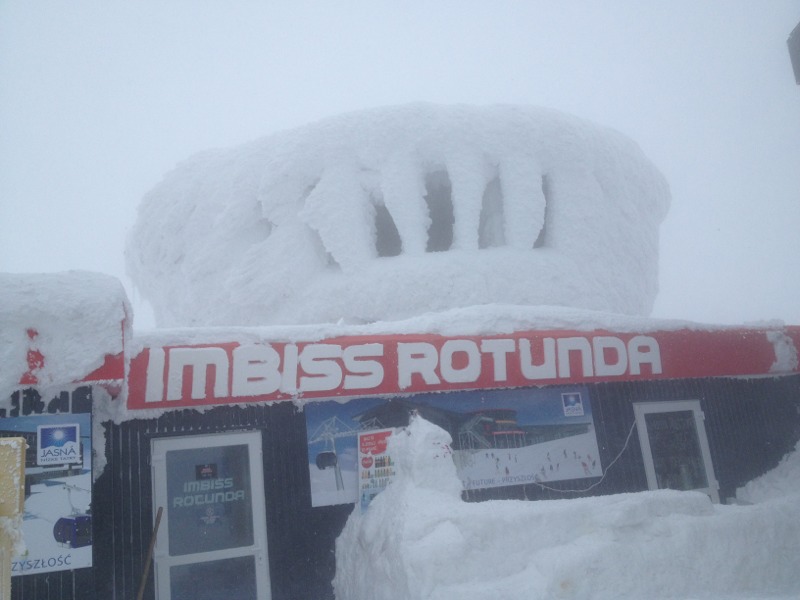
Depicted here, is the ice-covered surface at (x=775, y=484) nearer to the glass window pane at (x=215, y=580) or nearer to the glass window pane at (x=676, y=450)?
the glass window pane at (x=676, y=450)

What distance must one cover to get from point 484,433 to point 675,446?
116 inches

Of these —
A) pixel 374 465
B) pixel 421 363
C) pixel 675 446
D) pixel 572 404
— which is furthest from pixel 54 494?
pixel 675 446

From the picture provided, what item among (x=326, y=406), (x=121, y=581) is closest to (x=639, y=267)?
(x=326, y=406)

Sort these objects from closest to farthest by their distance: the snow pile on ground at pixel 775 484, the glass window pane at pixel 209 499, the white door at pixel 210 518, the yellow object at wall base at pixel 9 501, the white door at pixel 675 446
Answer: the yellow object at wall base at pixel 9 501
the white door at pixel 210 518
the glass window pane at pixel 209 499
the white door at pixel 675 446
the snow pile on ground at pixel 775 484

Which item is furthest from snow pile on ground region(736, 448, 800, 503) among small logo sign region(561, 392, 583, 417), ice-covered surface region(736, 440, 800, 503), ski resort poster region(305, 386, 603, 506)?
small logo sign region(561, 392, 583, 417)

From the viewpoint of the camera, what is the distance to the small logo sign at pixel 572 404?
817cm

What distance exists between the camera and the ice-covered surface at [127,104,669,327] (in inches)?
485

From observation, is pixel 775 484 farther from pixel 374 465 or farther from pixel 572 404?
pixel 374 465

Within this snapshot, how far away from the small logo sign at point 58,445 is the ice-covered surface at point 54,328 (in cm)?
88

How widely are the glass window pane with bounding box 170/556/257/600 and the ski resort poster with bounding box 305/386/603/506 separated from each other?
3.28ft

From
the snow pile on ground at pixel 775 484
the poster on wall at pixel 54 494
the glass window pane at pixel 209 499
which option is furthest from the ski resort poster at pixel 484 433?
the snow pile on ground at pixel 775 484

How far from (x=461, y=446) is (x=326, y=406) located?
1.73 m

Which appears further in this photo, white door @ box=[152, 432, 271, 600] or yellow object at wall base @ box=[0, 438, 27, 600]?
white door @ box=[152, 432, 271, 600]

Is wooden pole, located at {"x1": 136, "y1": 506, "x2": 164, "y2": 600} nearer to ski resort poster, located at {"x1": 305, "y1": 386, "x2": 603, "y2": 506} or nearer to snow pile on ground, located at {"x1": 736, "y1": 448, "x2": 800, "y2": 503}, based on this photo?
ski resort poster, located at {"x1": 305, "y1": 386, "x2": 603, "y2": 506}
